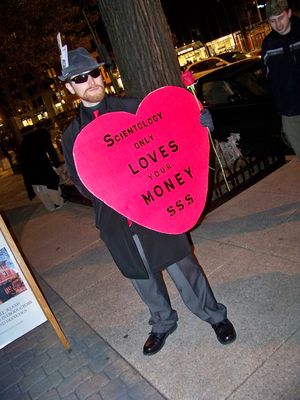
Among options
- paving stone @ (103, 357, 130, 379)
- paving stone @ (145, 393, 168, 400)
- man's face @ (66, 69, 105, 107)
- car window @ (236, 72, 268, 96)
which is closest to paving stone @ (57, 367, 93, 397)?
paving stone @ (103, 357, 130, 379)

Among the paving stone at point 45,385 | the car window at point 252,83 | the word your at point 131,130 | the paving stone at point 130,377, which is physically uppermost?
the word your at point 131,130

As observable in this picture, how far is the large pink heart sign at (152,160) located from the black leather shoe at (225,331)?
0.80 metres

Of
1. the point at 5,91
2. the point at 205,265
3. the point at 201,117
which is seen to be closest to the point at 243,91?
the point at 205,265

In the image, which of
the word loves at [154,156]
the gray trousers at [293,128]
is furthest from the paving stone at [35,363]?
the gray trousers at [293,128]

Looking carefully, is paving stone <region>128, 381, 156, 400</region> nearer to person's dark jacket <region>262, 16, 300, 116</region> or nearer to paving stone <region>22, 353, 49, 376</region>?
paving stone <region>22, 353, 49, 376</region>

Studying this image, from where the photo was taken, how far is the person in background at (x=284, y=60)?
3.60 metres

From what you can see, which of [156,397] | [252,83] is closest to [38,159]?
[252,83]

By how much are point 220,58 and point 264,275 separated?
17370mm

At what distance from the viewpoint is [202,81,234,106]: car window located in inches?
282

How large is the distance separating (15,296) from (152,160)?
173 centimetres

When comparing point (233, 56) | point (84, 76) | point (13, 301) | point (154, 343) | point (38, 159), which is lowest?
point (154, 343)

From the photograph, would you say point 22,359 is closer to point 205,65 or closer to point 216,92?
point 216,92

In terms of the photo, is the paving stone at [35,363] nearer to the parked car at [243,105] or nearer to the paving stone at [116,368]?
the paving stone at [116,368]

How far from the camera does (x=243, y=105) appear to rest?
22.1 feet
